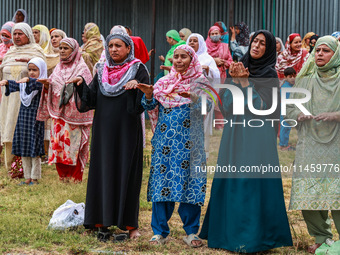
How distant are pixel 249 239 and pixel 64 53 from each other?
11.4 feet

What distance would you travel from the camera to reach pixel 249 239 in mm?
4480

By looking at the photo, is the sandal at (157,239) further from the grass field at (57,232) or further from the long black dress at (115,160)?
the long black dress at (115,160)

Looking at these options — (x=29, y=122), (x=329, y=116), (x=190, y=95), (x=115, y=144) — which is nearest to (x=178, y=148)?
(x=190, y=95)

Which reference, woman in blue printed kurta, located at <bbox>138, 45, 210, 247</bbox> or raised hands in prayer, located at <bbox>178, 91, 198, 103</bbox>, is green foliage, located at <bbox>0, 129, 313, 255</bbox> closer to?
woman in blue printed kurta, located at <bbox>138, 45, 210, 247</bbox>

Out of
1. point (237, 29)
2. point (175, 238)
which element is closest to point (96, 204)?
point (175, 238)

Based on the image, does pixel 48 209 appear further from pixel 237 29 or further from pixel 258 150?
pixel 237 29

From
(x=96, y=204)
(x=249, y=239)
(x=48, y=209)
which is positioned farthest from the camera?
(x=48, y=209)

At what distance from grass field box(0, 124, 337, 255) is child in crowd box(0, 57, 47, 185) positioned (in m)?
0.43

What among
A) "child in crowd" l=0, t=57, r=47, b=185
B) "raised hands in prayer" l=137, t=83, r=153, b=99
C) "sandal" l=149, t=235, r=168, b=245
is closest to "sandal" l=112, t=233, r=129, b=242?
"sandal" l=149, t=235, r=168, b=245

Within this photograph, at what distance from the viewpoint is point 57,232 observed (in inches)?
202

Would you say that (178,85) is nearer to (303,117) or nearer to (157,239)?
(303,117)

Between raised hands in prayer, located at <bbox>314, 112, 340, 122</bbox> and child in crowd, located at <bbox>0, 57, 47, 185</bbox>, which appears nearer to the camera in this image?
raised hands in prayer, located at <bbox>314, 112, 340, 122</bbox>

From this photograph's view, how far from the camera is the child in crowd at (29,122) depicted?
7.05 metres

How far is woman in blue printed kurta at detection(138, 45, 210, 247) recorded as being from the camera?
471 cm
